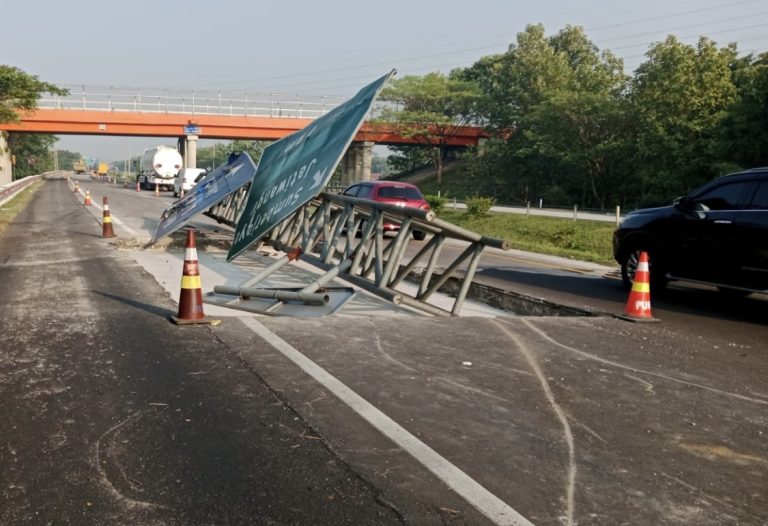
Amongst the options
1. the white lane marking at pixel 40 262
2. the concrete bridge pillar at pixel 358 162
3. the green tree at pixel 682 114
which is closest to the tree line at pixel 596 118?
the green tree at pixel 682 114

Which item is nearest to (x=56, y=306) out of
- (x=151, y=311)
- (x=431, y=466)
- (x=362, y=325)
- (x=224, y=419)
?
(x=151, y=311)

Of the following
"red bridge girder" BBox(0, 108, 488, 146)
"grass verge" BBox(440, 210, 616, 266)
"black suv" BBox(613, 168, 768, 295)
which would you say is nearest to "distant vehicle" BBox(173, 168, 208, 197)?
"red bridge girder" BBox(0, 108, 488, 146)

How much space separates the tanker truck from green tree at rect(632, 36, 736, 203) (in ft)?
118

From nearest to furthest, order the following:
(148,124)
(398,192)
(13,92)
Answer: (398,192) → (13,92) → (148,124)

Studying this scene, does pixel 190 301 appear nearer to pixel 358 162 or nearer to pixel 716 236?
pixel 716 236

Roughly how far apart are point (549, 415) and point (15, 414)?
362 centimetres

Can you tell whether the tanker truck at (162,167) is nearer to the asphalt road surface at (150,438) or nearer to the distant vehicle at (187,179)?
the distant vehicle at (187,179)

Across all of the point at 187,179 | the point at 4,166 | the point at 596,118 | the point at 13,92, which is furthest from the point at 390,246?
the point at 4,166

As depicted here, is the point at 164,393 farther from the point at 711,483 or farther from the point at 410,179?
the point at 410,179

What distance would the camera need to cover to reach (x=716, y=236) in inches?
360

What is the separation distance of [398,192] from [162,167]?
135 ft

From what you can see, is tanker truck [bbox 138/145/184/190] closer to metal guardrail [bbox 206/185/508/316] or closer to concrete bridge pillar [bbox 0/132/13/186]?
concrete bridge pillar [bbox 0/132/13/186]

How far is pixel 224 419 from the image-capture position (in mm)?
4426

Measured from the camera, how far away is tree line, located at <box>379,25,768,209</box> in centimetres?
3725
